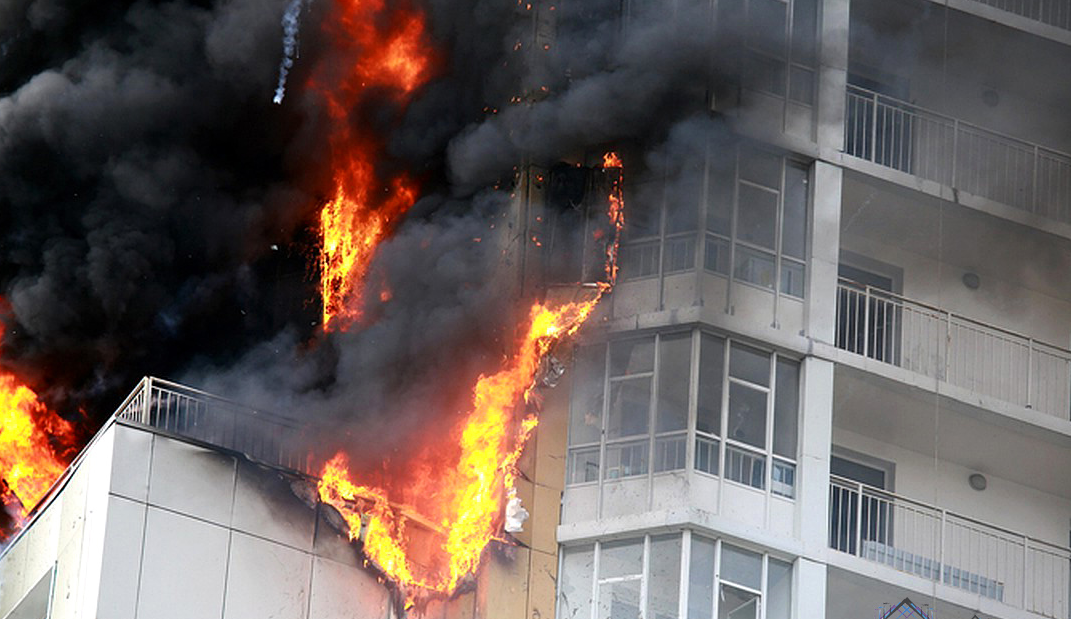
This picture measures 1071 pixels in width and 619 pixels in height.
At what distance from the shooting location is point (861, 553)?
32.2 metres

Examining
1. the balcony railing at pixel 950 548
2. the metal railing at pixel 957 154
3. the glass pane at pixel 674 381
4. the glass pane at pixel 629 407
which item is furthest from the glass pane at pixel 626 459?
the metal railing at pixel 957 154

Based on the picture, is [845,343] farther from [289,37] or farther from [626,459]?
[289,37]

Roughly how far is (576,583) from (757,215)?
5.37m

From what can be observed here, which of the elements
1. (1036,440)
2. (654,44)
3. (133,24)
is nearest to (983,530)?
(1036,440)

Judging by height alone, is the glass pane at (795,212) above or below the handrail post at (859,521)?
above

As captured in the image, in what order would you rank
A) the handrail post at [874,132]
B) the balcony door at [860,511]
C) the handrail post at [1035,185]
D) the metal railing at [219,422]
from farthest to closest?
the handrail post at [1035,185] < the handrail post at [874,132] < the balcony door at [860,511] < the metal railing at [219,422]

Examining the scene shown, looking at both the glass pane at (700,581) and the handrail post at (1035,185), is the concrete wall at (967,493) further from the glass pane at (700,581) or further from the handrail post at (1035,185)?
the handrail post at (1035,185)

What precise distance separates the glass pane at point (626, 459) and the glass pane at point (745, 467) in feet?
3.39

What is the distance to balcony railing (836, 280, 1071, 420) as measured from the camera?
3344 centimetres

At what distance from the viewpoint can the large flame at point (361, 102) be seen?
35.3 metres

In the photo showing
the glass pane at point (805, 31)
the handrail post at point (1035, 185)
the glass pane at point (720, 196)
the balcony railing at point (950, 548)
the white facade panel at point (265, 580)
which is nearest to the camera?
the white facade panel at point (265, 580)

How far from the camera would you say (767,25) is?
110ft

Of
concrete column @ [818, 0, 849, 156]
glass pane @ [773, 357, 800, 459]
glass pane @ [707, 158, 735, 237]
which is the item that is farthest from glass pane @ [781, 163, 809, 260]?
glass pane @ [773, 357, 800, 459]

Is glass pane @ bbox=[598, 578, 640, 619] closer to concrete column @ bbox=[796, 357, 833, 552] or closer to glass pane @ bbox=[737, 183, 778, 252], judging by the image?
concrete column @ bbox=[796, 357, 833, 552]
